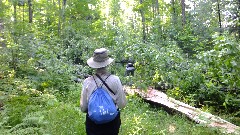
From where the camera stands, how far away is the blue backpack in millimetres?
3756

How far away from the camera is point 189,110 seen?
25.6 feet

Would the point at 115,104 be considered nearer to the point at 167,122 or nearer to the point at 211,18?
the point at 167,122

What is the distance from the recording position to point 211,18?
25984 mm

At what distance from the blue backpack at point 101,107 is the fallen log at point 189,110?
3.56 meters

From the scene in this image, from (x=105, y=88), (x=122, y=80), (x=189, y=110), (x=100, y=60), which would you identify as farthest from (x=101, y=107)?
(x=122, y=80)

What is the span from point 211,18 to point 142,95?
19.1 m

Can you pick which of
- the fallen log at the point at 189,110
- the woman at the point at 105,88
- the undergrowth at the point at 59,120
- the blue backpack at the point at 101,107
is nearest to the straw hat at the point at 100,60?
the woman at the point at 105,88

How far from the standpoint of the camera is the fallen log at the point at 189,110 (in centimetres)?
658

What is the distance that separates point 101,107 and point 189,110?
15.4 ft

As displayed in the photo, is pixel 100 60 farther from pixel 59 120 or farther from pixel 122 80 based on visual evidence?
pixel 122 80

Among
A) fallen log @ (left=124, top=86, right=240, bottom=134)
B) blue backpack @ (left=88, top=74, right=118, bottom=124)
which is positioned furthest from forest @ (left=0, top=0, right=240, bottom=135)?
blue backpack @ (left=88, top=74, right=118, bottom=124)

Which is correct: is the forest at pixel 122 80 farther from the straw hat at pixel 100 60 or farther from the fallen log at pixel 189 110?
the straw hat at pixel 100 60

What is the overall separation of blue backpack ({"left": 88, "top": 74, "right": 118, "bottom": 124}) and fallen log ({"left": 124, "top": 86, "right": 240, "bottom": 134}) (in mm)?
3559

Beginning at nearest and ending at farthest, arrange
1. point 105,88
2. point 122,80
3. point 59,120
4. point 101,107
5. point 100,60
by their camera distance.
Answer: point 101,107 → point 105,88 → point 100,60 → point 59,120 → point 122,80
